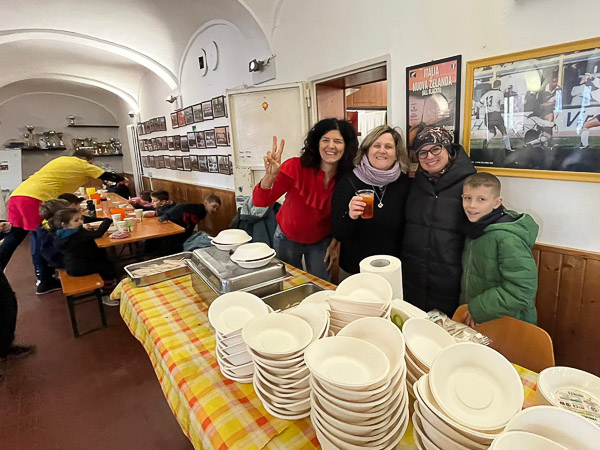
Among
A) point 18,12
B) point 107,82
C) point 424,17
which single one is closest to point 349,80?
point 424,17

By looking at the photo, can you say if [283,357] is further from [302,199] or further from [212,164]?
[212,164]

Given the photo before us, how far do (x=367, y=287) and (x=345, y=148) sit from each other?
4.15ft

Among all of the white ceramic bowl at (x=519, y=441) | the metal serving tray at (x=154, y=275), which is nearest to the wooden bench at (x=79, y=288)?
the metal serving tray at (x=154, y=275)

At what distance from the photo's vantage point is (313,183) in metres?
2.23

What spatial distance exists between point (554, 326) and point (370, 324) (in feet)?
5.58

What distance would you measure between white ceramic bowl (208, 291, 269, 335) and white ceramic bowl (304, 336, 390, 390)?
382mm

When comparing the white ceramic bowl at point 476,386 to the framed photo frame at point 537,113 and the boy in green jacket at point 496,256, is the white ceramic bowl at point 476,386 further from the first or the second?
the framed photo frame at point 537,113

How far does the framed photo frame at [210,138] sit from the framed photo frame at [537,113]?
406 cm

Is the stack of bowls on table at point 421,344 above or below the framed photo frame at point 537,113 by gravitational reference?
below

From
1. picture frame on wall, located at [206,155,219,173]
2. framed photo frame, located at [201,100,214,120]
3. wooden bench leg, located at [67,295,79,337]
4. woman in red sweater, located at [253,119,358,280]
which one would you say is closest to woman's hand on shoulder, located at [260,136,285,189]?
woman in red sweater, located at [253,119,358,280]

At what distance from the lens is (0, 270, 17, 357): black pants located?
2.66 m

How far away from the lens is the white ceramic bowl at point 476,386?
73 cm

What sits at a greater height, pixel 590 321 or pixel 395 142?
pixel 395 142

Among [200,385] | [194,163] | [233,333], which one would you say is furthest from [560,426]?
[194,163]
